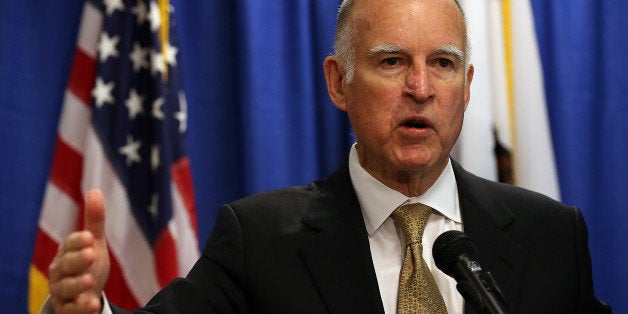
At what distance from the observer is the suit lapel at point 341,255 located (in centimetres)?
168

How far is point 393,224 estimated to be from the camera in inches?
72.7

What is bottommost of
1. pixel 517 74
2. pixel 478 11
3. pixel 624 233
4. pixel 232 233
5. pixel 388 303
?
pixel 624 233

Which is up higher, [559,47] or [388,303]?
[559,47]

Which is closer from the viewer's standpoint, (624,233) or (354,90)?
(354,90)

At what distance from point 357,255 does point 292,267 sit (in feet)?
0.51

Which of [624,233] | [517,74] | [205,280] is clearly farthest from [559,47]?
[205,280]

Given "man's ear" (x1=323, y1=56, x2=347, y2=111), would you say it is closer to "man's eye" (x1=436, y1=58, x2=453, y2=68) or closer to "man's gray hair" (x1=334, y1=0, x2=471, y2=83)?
"man's gray hair" (x1=334, y1=0, x2=471, y2=83)

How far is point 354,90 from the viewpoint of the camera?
1914mm

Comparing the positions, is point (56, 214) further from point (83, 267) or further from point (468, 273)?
point (468, 273)

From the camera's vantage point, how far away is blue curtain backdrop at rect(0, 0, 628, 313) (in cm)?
308

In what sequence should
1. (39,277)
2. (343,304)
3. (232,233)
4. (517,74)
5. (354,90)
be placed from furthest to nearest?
1. (517,74)
2. (39,277)
3. (354,90)
4. (232,233)
5. (343,304)

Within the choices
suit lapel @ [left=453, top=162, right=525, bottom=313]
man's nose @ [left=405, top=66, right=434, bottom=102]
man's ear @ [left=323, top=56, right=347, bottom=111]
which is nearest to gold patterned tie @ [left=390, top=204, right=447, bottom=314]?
suit lapel @ [left=453, top=162, right=525, bottom=313]

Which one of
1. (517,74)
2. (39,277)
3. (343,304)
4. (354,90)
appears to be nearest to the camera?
(343,304)

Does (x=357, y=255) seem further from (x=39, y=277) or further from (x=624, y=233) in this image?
(x=624, y=233)
